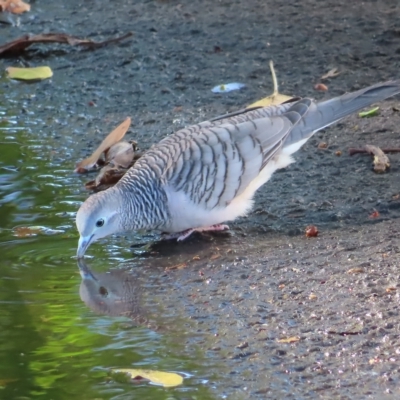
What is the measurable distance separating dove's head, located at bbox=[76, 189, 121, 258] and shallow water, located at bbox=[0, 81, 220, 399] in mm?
145

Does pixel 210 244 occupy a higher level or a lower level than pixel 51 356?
lower

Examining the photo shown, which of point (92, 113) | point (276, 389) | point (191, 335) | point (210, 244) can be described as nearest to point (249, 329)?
point (191, 335)

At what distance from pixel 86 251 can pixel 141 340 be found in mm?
1274

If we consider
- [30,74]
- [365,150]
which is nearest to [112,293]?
[365,150]

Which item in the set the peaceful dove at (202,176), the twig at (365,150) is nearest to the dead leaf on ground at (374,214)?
the peaceful dove at (202,176)

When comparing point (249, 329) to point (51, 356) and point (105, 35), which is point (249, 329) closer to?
point (51, 356)

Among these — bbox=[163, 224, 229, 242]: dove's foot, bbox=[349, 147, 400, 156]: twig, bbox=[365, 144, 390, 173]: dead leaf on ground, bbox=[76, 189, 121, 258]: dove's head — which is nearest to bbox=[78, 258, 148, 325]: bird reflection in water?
bbox=[76, 189, 121, 258]: dove's head

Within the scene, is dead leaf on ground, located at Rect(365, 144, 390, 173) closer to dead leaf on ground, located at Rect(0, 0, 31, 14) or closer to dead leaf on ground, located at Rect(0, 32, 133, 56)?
dead leaf on ground, located at Rect(0, 32, 133, 56)

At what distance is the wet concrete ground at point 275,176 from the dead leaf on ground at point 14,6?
12cm

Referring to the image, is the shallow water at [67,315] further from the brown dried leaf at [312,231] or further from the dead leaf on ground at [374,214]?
the dead leaf on ground at [374,214]

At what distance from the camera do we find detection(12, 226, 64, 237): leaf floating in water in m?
5.44

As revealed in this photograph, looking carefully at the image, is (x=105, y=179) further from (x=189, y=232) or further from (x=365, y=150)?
(x=365, y=150)

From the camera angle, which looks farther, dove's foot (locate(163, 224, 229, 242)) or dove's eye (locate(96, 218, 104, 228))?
dove's foot (locate(163, 224, 229, 242))

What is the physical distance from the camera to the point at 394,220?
527 cm
